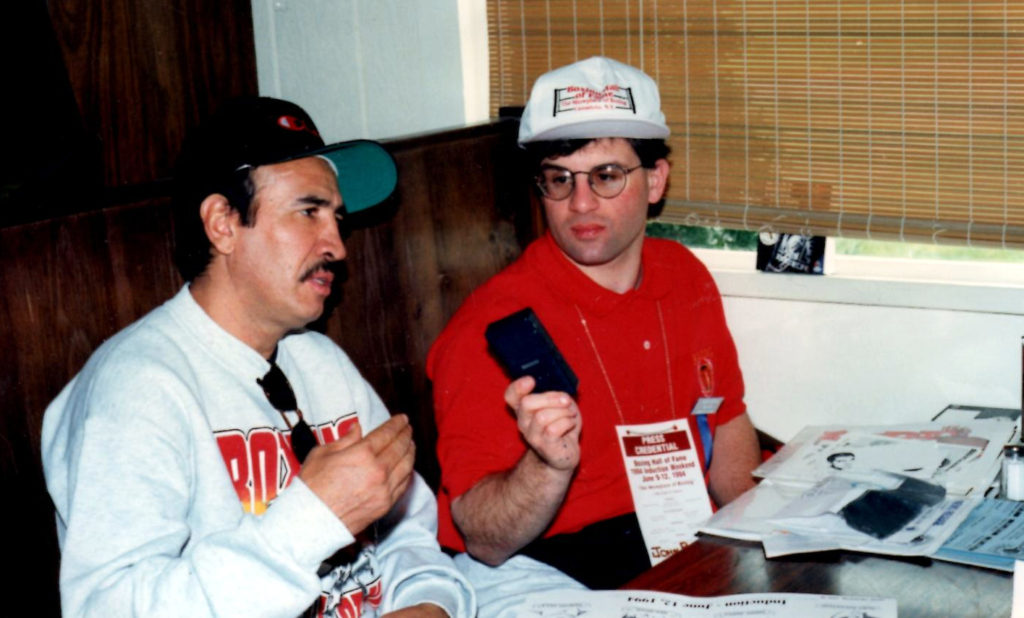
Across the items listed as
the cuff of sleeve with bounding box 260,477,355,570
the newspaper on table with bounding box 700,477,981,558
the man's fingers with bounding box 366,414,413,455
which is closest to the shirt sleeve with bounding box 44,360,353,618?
the cuff of sleeve with bounding box 260,477,355,570

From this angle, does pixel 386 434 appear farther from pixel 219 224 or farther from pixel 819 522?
pixel 819 522

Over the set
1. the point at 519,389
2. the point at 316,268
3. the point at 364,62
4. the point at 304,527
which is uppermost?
the point at 364,62

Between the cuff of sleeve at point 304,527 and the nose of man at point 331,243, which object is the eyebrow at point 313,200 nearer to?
the nose of man at point 331,243

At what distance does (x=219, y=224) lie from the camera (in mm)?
1740

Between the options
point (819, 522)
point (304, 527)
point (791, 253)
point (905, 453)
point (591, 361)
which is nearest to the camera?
point (304, 527)

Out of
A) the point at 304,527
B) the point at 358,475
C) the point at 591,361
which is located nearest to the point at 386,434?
the point at 358,475

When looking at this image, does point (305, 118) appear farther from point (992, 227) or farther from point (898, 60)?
point (992, 227)

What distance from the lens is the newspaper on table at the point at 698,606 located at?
1.51 meters

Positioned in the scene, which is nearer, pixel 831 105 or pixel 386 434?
pixel 386 434

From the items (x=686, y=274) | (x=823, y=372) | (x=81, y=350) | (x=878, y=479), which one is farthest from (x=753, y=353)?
(x=81, y=350)

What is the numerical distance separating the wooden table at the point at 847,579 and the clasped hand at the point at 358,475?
0.38 metres

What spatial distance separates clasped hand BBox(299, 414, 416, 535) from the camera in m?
1.49

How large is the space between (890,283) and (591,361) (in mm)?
765

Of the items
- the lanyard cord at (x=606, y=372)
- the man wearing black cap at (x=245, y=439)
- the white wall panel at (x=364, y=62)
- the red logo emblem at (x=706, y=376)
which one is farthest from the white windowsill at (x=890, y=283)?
the man wearing black cap at (x=245, y=439)
